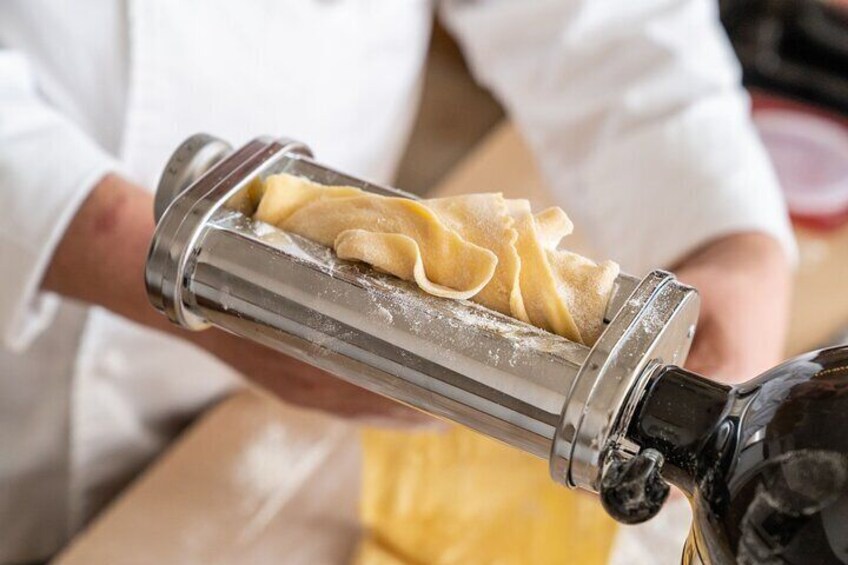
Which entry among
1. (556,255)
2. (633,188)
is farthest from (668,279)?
(633,188)

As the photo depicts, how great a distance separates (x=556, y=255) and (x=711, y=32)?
1.74 ft

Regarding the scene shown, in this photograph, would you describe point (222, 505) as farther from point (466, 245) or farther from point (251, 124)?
point (466, 245)

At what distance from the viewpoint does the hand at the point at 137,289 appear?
1.68 feet

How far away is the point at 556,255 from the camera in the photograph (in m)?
0.34

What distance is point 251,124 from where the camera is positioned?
0.73 m

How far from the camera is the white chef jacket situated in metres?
0.65

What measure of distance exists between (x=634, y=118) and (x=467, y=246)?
454 mm

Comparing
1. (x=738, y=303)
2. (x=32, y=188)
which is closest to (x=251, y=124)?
(x=32, y=188)

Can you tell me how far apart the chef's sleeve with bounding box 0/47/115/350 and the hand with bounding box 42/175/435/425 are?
0.4 inches

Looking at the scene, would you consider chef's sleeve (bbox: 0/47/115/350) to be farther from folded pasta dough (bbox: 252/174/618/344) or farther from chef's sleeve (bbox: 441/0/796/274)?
chef's sleeve (bbox: 441/0/796/274)

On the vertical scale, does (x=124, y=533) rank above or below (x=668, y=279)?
below

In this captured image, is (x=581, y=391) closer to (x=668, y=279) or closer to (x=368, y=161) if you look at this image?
(x=668, y=279)

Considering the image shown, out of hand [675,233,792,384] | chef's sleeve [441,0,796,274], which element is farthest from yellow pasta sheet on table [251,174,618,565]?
chef's sleeve [441,0,796,274]

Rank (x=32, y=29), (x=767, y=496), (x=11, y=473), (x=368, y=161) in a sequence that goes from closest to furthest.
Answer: (x=767, y=496) → (x=32, y=29) → (x=11, y=473) → (x=368, y=161)
